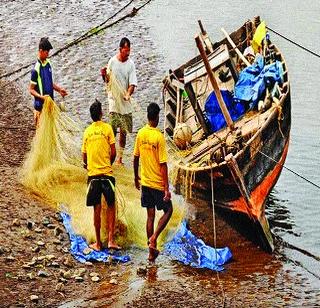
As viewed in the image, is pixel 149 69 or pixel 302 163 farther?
pixel 149 69

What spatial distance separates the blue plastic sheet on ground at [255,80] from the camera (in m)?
11.3

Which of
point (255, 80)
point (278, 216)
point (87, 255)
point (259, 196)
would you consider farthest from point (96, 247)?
point (255, 80)

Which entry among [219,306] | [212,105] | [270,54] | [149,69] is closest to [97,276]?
[219,306]

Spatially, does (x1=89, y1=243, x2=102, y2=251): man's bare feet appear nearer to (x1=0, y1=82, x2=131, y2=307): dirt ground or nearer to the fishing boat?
(x1=0, y1=82, x2=131, y2=307): dirt ground

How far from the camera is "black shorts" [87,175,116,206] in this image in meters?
8.74

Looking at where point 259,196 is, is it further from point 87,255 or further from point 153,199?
point 87,255

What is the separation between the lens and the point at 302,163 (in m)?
13.3

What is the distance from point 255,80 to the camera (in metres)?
11.6

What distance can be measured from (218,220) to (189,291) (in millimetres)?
2494

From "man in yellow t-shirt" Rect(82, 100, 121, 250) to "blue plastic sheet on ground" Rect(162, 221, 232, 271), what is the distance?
0.86m

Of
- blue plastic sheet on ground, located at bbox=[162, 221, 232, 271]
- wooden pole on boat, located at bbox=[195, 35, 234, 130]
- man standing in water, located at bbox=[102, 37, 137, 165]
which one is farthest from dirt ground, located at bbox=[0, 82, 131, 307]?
wooden pole on boat, located at bbox=[195, 35, 234, 130]

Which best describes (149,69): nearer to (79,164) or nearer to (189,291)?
(79,164)

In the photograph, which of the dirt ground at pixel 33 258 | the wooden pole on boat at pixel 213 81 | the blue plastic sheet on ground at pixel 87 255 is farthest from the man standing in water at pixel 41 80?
the blue plastic sheet on ground at pixel 87 255

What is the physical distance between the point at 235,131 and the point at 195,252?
1.81m
